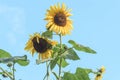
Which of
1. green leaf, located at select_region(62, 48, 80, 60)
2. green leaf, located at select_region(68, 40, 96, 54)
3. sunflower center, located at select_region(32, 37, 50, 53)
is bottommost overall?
green leaf, located at select_region(62, 48, 80, 60)

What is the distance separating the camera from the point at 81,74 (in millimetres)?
2502

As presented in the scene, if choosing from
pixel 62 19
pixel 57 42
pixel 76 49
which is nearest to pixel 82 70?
pixel 76 49

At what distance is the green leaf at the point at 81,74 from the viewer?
2.46 m

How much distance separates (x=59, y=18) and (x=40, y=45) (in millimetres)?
545

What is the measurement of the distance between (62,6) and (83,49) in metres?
0.95

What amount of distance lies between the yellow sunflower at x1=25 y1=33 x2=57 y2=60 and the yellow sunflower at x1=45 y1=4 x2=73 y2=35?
16cm

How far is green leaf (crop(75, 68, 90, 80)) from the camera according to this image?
2.46m

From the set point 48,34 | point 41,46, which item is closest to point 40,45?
point 41,46

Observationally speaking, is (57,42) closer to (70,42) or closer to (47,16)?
(70,42)

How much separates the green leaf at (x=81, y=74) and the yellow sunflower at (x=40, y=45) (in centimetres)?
34

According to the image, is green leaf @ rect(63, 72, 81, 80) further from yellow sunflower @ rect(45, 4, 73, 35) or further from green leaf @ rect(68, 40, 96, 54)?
yellow sunflower @ rect(45, 4, 73, 35)

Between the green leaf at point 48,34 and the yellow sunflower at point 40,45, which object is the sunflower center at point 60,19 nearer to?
the yellow sunflower at point 40,45

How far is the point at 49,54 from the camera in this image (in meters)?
2.86

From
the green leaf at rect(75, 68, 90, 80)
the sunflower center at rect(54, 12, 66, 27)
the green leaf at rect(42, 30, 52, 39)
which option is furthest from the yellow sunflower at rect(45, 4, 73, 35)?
the green leaf at rect(75, 68, 90, 80)
